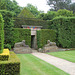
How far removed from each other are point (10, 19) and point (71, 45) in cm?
1251

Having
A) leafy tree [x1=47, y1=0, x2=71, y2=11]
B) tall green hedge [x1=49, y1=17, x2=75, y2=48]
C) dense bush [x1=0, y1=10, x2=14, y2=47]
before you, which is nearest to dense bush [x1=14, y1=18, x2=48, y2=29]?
tall green hedge [x1=49, y1=17, x2=75, y2=48]

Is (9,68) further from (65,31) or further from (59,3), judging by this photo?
(59,3)

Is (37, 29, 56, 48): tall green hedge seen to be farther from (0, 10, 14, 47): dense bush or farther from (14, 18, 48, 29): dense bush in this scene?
(0, 10, 14, 47): dense bush

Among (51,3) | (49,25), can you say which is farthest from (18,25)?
(51,3)

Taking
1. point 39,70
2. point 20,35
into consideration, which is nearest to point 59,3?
point 20,35

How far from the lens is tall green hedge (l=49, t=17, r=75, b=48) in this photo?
20.2 meters

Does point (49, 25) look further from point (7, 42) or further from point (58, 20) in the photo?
point (7, 42)

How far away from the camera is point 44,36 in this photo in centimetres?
1942

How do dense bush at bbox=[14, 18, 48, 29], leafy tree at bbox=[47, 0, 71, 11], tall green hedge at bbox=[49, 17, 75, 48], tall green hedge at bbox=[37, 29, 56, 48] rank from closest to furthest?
1. tall green hedge at bbox=[37, 29, 56, 48]
2. tall green hedge at bbox=[49, 17, 75, 48]
3. dense bush at bbox=[14, 18, 48, 29]
4. leafy tree at bbox=[47, 0, 71, 11]

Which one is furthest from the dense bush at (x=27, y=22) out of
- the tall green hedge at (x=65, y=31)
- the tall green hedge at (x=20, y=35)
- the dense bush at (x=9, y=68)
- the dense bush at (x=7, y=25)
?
the dense bush at (x=9, y=68)

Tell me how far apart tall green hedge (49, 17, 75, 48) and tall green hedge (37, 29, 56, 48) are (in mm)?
1169

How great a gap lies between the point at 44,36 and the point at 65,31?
445 centimetres

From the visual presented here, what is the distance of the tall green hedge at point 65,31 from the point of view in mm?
20234

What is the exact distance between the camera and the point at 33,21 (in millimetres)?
21906
